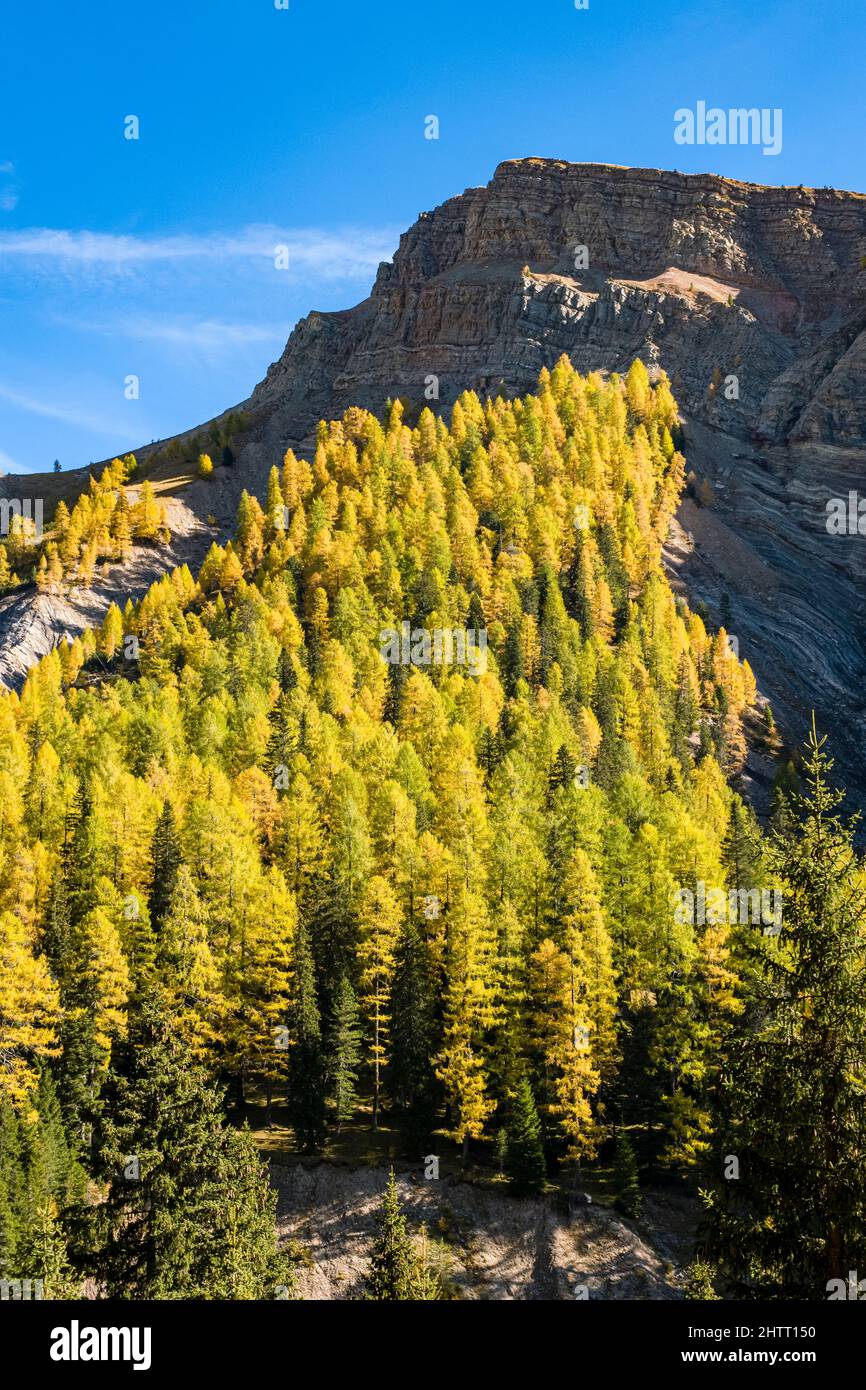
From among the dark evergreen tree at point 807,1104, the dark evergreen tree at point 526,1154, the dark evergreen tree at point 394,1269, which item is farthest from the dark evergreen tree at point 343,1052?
the dark evergreen tree at point 807,1104

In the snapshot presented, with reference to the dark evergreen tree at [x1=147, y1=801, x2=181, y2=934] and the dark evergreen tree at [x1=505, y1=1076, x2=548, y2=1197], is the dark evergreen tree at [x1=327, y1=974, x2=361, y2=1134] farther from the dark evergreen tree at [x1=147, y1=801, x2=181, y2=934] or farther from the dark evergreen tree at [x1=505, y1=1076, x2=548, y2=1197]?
the dark evergreen tree at [x1=147, y1=801, x2=181, y2=934]

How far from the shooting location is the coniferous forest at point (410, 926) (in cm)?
1683

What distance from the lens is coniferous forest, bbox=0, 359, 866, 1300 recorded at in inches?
663

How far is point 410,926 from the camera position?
49.1m

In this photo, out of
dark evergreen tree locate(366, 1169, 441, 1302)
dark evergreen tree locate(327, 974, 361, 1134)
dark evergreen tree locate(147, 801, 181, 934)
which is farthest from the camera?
dark evergreen tree locate(147, 801, 181, 934)

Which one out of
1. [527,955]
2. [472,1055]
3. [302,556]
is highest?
[302,556]

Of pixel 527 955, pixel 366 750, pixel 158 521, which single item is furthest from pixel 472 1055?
pixel 158 521

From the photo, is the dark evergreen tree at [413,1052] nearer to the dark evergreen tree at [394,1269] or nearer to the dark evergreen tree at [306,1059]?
the dark evergreen tree at [306,1059]

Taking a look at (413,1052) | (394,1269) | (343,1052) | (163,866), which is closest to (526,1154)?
(413,1052)

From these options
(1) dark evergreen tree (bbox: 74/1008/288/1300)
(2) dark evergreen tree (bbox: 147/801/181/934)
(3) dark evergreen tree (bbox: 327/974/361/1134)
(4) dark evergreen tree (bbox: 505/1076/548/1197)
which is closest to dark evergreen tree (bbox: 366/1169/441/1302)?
(1) dark evergreen tree (bbox: 74/1008/288/1300)

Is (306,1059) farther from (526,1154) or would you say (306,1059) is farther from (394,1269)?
(394,1269)
